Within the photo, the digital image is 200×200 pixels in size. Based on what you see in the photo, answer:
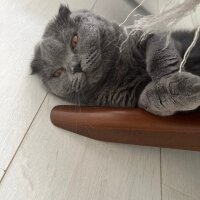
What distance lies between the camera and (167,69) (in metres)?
0.90

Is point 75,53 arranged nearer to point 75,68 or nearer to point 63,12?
point 75,68

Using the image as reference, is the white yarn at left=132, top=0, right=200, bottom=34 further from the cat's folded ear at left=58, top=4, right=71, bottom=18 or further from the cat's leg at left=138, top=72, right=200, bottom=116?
the cat's folded ear at left=58, top=4, right=71, bottom=18

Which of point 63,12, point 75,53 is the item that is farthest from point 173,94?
point 63,12

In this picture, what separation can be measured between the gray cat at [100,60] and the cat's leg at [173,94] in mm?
34

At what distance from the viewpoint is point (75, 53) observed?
1079 mm

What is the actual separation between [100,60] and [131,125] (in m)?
0.28

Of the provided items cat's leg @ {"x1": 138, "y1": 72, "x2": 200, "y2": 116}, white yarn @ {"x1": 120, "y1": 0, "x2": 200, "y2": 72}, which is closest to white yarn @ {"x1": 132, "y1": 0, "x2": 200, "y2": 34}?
white yarn @ {"x1": 120, "y1": 0, "x2": 200, "y2": 72}

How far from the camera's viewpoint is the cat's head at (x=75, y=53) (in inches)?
41.4

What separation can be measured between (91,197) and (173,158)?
334 mm

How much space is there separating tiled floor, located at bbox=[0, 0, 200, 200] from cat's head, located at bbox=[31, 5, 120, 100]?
3.9 inches

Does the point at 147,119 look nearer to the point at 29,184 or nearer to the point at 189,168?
the point at 189,168

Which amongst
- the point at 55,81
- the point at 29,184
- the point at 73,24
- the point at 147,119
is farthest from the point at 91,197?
the point at 73,24

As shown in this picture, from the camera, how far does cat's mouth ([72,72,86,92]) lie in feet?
3.42

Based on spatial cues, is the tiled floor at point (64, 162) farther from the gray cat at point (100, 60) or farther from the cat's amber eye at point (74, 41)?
the cat's amber eye at point (74, 41)
